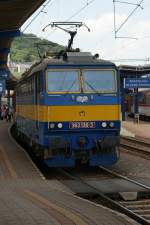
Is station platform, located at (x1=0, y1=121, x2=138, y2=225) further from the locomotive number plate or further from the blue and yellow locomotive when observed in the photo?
the locomotive number plate

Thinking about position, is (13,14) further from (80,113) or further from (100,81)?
(80,113)

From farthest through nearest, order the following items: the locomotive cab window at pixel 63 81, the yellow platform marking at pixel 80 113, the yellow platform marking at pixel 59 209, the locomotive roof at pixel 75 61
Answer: the locomotive roof at pixel 75 61, the locomotive cab window at pixel 63 81, the yellow platform marking at pixel 80 113, the yellow platform marking at pixel 59 209

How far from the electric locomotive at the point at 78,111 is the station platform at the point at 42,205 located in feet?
3.42

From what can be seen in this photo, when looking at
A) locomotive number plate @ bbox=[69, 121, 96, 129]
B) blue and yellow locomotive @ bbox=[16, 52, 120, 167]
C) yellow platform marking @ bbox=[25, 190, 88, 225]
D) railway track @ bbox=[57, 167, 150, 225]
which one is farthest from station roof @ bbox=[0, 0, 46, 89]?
yellow platform marking @ bbox=[25, 190, 88, 225]

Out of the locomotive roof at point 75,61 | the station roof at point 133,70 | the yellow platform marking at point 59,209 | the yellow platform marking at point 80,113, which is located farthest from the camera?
the station roof at point 133,70

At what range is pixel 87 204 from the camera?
11.8 meters

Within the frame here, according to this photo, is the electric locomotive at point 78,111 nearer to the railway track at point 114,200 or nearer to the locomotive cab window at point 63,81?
the locomotive cab window at point 63,81

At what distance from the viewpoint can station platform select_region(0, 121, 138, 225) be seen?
32.2 ft

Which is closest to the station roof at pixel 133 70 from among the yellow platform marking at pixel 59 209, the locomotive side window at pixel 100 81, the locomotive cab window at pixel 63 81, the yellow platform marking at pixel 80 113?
the locomotive side window at pixel 100 81

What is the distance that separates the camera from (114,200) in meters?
13.5

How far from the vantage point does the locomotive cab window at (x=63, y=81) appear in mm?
17375

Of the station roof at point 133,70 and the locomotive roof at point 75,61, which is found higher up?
the station roof at point 133,70

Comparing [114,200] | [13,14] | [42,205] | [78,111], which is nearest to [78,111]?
[78,111]

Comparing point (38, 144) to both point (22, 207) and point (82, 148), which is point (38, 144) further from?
point (22, 207)
